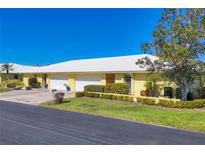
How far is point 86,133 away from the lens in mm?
9727

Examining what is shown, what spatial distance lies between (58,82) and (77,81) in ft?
14.0

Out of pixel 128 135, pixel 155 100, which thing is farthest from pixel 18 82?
pixel 128 135

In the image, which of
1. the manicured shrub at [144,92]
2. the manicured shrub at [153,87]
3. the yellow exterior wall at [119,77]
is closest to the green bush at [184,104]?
the manicured shrub at [153,87]

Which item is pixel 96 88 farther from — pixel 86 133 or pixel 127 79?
pixel 86 133

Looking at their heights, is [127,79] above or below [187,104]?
above

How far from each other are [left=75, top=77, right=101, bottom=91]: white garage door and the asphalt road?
15.1m

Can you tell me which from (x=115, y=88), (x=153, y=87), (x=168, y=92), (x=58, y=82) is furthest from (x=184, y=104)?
(x=58, y=82)

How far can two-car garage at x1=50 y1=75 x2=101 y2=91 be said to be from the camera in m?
27.9

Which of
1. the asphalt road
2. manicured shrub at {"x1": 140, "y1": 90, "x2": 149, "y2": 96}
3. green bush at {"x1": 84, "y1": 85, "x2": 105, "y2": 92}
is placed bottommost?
the asphalt road

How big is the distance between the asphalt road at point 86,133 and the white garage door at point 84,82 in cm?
1505

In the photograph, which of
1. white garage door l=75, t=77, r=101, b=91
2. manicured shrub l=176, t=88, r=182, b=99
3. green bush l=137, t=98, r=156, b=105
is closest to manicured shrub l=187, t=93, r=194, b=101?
manicured shrub l=176, t=88, r=182, b=99

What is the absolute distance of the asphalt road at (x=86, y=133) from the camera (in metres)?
8.58

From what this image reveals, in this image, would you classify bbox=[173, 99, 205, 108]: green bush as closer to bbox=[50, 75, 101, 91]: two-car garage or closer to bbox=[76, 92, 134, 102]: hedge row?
bbox=[76, 92, 134, 102]: hedge row
